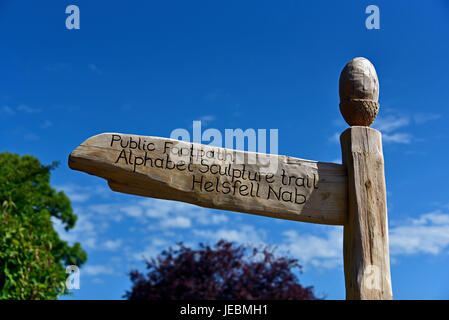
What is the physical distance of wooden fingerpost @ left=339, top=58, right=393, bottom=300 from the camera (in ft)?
7.57

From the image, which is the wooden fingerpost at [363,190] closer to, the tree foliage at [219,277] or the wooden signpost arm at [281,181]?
the wooden signpost arm at [281,181]

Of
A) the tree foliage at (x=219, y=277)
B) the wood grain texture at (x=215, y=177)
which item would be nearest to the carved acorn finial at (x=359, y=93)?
the wood grain texture at (x=215, y=177)

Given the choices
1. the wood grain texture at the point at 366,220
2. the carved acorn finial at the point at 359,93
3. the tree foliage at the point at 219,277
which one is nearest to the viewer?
the wood grain texture at the point at 366,220

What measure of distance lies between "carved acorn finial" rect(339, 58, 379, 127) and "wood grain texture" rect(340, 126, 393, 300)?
0.23 feet

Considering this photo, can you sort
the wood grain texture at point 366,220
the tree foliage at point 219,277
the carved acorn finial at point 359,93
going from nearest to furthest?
the wood grain texture at point 366,220, the carved acorn finial at point 359,93, the tree foliage at point 219,277

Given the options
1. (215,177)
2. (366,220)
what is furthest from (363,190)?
(215,177)

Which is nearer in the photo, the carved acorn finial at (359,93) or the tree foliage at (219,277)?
the carved acorn finial at (359,93)

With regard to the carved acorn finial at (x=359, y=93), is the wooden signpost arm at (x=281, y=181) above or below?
below

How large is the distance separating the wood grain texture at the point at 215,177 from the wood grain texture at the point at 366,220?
10cm

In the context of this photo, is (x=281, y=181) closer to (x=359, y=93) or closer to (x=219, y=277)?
(x=359, y=93)

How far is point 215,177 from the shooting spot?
2.37 meters

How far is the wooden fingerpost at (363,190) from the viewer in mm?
2307
